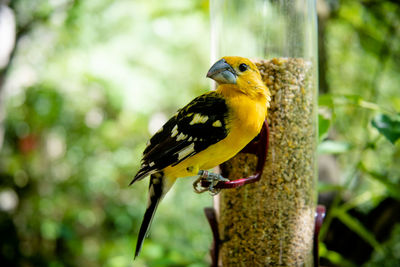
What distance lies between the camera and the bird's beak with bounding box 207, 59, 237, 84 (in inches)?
70.4

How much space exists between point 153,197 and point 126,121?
558 cm

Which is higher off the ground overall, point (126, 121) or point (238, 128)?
point (238, 128)

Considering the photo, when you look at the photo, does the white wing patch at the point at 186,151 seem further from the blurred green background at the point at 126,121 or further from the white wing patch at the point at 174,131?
the blurred green background at the point at 126,121

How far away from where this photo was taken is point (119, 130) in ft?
25.3

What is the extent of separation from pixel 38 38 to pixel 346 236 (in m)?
5.23

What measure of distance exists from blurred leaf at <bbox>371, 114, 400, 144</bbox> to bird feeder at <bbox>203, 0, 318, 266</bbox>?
325 millimetres

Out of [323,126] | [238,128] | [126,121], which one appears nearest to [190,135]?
[238,128]

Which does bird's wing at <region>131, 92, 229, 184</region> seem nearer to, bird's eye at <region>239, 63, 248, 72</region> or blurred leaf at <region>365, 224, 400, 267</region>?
bird's eye at <region>239, 63, 248, 72</region>

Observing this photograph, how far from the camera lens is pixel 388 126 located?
1.94 m

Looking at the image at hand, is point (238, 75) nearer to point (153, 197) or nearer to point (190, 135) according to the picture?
point (190, 135)

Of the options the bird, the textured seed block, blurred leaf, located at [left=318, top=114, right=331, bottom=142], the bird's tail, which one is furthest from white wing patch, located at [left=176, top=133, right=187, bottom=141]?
blurred leaf, located at [left=318, top=114, right=331, bottom=142]

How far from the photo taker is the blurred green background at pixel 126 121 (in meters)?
3.22

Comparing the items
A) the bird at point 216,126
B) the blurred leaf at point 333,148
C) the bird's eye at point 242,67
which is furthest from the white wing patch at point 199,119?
the blurred leaf at point 333,148

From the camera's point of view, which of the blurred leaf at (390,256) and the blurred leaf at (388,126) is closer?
the blurred leaf at (388,126)
